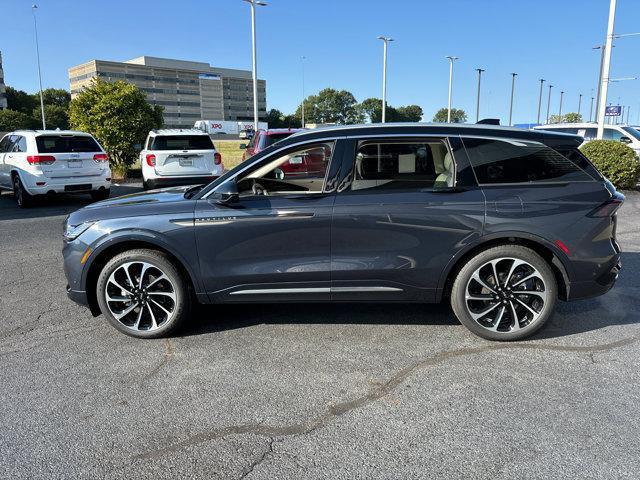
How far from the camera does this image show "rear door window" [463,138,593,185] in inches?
160

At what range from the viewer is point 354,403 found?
322cm

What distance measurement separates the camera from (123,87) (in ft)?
59.7

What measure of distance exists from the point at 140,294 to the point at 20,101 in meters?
127

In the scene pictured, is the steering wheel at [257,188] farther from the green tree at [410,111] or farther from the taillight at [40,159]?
the green tree at [410,111]

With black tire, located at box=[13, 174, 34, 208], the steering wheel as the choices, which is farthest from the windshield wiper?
black tire, located at box=[13, 174, 34, 208]

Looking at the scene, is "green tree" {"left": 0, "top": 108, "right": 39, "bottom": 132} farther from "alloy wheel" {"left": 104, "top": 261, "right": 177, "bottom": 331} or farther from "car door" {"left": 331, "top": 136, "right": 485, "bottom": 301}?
"car door" {"left": 331, "top": 136, "right": 485, "bottom": 301}

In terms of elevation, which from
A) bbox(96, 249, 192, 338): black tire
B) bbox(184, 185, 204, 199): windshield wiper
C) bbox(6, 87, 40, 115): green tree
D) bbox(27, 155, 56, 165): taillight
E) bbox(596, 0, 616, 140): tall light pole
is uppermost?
bbox(6, 87, 40, 115): green tree

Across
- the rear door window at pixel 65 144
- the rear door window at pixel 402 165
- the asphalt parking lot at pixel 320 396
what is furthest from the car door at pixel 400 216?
the rear door window at pixel 65 144

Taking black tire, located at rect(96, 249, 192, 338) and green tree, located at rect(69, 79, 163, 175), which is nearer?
black tire, located at rect(96, 249, 192, 338)

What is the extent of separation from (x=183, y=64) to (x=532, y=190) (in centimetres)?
15027

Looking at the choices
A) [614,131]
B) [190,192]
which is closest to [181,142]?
[190,192]

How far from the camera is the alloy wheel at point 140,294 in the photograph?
4195 mm

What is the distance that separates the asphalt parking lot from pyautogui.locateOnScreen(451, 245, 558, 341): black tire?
0.45 feet

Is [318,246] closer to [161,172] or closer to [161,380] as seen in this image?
[161,380]
